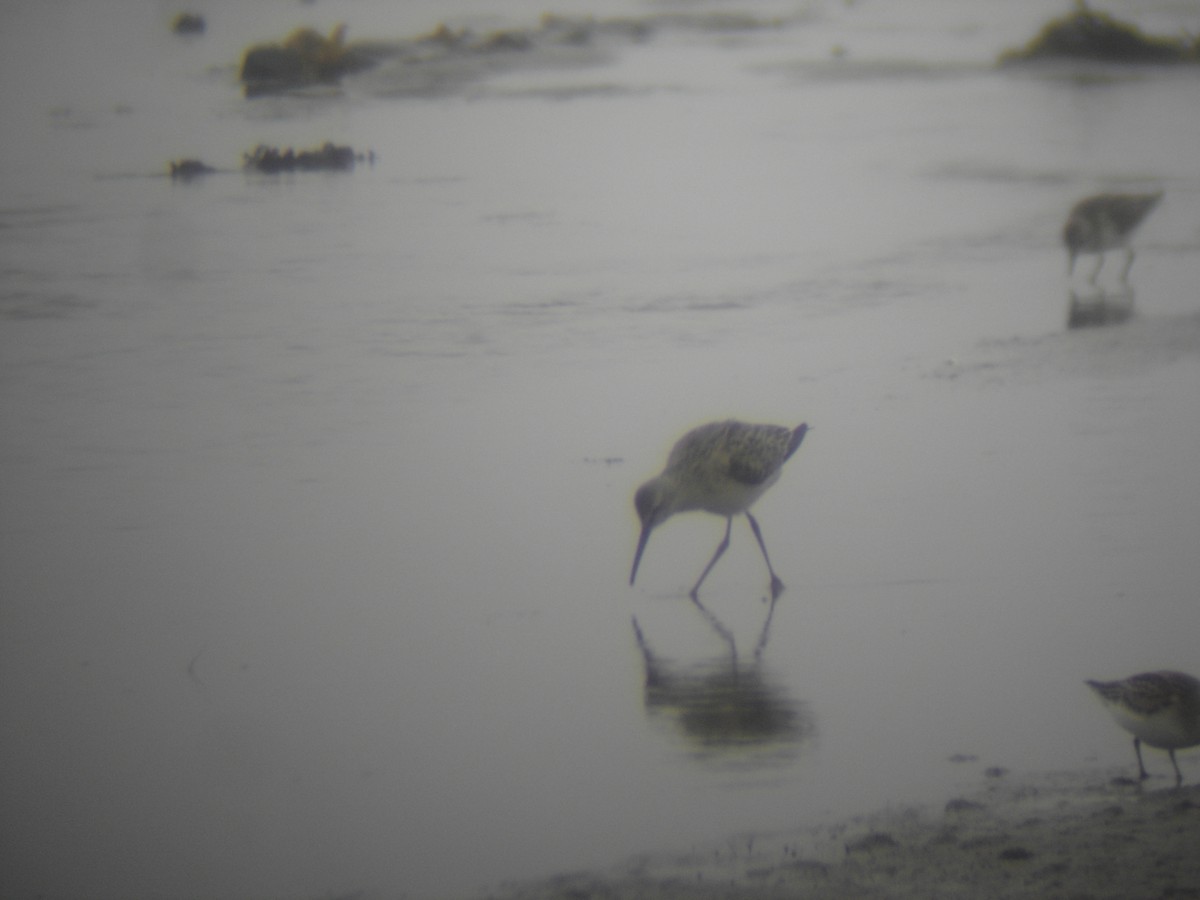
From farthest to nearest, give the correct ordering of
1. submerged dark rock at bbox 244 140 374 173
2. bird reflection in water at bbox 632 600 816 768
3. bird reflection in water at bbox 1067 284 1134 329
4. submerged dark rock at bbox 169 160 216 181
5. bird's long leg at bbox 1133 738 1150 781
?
1. submerged dark rock at bbox 244 140 374 173
2. submerged dark rock at bbox 169 160 216 181
3. bird reflection in water at bbox 1067 284 1134 329
4. bird reflection in water at bbox 632 600 816 768
5. bird's long leg at bbox 1133 738 1150 781

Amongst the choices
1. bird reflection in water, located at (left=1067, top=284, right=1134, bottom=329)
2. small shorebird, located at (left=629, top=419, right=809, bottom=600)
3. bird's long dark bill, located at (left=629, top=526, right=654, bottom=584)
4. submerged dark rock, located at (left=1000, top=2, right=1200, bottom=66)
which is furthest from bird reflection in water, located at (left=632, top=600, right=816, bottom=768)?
submerged dark rock, located at (left=1000, top=2, right=1200, bottom=66)

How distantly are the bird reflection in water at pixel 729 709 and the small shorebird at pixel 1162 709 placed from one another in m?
1.16

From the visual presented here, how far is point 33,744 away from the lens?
5930 millimetres

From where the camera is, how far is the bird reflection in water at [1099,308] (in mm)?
12945

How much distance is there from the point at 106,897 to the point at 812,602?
140 inches

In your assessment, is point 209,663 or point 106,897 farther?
point 209,663

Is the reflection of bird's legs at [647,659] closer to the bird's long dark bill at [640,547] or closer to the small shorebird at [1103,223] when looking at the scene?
the bird's long dark bill at [640,547]

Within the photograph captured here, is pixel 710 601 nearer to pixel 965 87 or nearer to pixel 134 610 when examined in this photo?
pixel 134 610

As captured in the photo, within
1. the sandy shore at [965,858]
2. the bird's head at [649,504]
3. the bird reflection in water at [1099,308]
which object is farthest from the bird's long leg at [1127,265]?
the sandy shore at [965,858]

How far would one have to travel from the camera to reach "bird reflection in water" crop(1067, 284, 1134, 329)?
510 inches

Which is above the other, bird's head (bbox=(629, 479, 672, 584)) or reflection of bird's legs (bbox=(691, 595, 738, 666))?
bird's head (bbox=(629, 479, 672, 584))

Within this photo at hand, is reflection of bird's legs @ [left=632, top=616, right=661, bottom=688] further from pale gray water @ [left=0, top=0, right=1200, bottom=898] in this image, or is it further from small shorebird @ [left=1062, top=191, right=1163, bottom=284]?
small shorebird @ [left=1062, top=191, right=1163, bottom=284]

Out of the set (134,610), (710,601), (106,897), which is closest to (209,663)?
(134,610)

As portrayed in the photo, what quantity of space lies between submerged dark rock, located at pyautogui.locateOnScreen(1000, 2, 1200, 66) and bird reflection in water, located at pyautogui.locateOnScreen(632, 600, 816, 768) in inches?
1138
